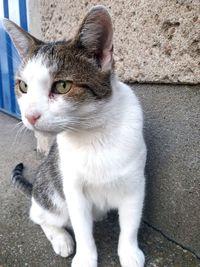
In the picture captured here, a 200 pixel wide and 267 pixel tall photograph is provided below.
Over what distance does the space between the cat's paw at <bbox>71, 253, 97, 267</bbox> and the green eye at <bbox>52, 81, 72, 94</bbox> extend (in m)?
0.83

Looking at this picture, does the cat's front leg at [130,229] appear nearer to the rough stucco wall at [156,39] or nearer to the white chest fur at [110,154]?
the white chest fur at [110,154]

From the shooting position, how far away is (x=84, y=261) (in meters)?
1.65

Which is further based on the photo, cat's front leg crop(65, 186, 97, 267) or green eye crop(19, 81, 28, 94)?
cat's front leg crop(65, 186, 97, 267)

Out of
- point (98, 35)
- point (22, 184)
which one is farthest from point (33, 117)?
point (22, 184)

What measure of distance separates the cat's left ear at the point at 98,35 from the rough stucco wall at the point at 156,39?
0.43 metres

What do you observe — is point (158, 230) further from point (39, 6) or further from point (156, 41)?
point (39, 6)

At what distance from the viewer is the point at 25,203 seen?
2.24 metres

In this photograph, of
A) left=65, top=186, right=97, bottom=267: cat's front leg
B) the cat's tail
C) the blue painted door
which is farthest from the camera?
the blue painted door

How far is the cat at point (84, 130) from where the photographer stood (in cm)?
133

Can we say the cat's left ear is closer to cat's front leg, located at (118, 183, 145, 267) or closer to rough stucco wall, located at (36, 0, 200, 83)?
rough stucco wall, located at (36, 0, 200, 83)

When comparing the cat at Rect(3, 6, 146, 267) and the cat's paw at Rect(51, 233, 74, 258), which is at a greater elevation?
the cat at Rect(3, 6, 146, 267)

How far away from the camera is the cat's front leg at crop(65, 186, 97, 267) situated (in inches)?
63.8

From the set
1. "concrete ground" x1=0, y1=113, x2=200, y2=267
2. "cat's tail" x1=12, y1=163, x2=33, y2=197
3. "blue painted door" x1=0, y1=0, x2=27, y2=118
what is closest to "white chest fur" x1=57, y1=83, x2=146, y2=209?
"concrete ground" x1=0, y1=113, x2=200, y2=267

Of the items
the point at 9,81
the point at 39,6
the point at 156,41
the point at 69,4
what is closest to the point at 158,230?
the point at 156,41
